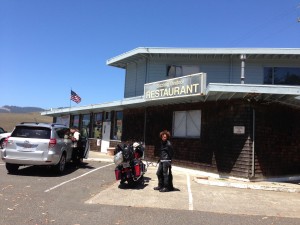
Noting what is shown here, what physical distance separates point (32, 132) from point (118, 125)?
31.6 ft

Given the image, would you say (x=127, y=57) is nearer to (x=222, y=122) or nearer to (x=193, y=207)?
(x=222, y=122)

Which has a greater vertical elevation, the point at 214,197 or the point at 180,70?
the point at 180,70

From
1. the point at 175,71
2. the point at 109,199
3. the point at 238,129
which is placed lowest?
the point at 109,199

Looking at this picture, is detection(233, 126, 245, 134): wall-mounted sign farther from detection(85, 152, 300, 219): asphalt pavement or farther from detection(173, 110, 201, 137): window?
detection(173, 110, 201, 137): window

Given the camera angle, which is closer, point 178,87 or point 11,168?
point 11,168

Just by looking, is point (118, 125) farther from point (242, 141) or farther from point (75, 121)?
point (242, 141)

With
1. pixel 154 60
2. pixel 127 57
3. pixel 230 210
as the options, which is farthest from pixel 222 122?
pixel 127 57

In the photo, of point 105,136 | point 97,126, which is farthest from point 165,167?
point 97,126

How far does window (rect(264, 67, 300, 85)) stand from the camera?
1883 centimetres

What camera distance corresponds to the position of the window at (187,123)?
1537 cm

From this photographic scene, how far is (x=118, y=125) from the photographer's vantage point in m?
22.0

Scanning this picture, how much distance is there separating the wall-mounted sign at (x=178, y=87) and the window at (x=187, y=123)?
143 centimetres

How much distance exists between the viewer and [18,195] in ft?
30.2

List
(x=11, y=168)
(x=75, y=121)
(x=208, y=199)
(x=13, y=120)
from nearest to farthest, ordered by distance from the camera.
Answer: (x=208, y=199) → (x=11, y=168) → (x=75, y=121) → (x=13, y=120)
